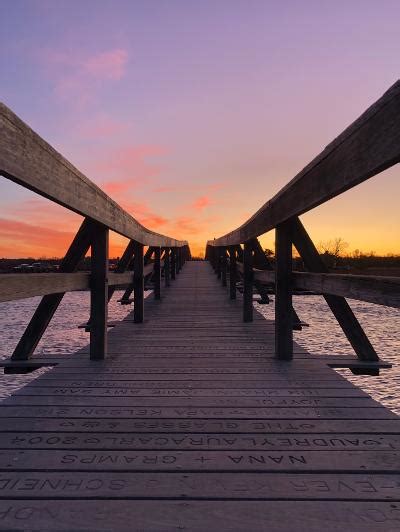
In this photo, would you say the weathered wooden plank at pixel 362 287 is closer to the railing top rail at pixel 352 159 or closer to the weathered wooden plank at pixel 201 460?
the railing top rail at pixel 352 159

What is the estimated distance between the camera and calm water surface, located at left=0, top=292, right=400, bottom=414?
6273 millimetres

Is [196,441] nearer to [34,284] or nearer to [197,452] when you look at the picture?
[197,452]

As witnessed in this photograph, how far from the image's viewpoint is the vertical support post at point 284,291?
178 inches

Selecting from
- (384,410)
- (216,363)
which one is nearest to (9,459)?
(384,410)

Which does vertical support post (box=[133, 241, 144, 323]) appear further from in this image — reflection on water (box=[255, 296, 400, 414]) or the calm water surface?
reflection on water (box=[255, 296, 400, 414])

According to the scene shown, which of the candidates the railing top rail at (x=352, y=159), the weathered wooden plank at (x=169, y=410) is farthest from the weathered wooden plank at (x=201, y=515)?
the railing top rail at (x=352, y=159)

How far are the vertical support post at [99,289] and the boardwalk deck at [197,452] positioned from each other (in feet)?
1.30

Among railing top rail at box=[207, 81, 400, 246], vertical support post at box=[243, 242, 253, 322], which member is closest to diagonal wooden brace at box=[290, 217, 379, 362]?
railing top rail at box=[207, 81, 400, 246]

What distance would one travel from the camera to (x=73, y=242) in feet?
14.4

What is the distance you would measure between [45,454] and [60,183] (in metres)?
1.62

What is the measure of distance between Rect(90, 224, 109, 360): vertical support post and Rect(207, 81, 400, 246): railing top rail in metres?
1.65

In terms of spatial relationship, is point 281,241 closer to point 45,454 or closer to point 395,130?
point 395,130

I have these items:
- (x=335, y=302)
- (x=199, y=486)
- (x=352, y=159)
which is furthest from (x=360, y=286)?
(x=335, y=302)

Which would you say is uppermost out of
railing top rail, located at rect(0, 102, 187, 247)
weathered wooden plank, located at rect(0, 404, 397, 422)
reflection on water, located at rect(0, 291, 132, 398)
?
railing top rail, located at rect(0, 102, 187, 247)
